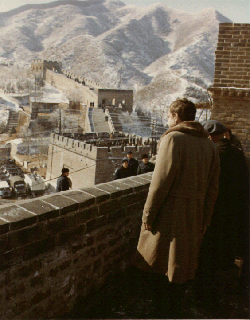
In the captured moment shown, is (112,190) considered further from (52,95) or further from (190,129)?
(52,95)

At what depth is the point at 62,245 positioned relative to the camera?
8.66 feet

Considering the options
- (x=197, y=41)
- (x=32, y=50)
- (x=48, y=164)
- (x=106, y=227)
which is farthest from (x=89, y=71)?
(x=106, y=227)

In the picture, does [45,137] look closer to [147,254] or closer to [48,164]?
[48,164]

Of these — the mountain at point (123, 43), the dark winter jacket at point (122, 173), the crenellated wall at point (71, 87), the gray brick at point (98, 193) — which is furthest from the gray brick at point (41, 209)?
the mountain at point (123, 43)

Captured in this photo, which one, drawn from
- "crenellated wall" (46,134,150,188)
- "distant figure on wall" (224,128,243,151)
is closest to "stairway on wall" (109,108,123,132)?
"crenellated wall" (46,134,150,188)

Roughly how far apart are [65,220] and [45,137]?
52426 mm

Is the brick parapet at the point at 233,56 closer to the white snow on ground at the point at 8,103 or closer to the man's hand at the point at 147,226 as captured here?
the man's hand at the point at 147,226

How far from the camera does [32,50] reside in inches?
4993

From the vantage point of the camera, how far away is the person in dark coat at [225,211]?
10.0 feet

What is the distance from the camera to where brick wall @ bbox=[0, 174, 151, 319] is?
2262mm

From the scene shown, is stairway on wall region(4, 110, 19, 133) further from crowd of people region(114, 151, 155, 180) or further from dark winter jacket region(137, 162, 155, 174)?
dark winter jacket region(137, 162, 155, 174)

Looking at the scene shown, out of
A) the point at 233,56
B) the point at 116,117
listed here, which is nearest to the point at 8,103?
the point at 116,117

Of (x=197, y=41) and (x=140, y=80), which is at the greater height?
(x=197, y=41)

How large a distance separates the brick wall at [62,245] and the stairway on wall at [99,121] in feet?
154
